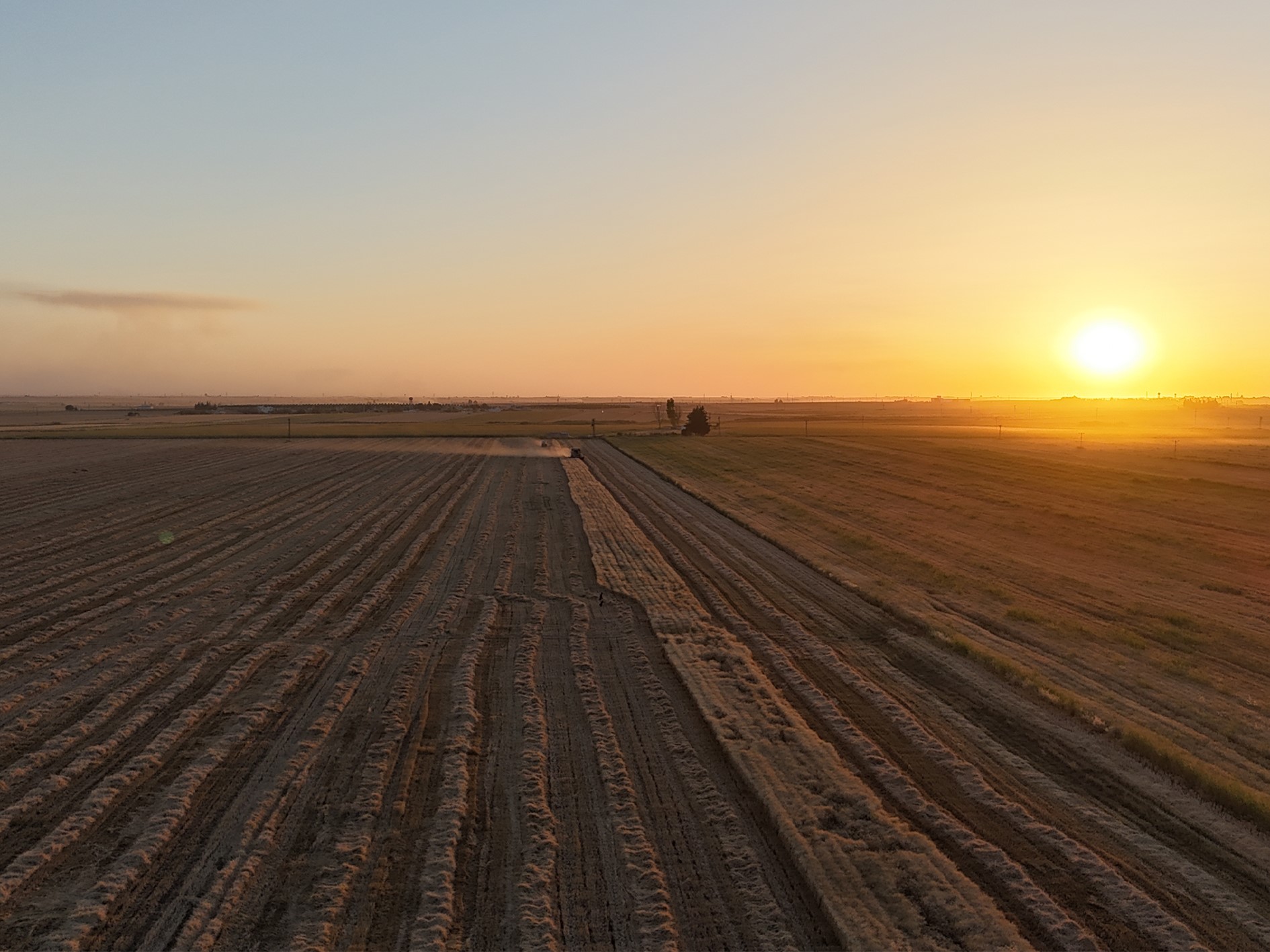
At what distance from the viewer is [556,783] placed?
7738mm

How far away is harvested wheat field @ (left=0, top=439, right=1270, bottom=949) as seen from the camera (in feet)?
18.8

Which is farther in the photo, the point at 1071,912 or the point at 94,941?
the point at 1071,912

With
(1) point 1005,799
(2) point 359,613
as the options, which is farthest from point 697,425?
Answer: (1) point 1005,799

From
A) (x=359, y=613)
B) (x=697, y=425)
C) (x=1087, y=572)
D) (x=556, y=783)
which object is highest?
(x=697, y=425)

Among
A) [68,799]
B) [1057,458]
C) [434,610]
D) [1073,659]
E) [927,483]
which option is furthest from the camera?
[1057,458]

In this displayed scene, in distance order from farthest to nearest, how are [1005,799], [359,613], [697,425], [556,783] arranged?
[697,425]
[359,613]
[556,783]
[1005,799]

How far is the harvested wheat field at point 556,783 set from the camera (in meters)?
5.72

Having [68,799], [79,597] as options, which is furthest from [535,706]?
[79,597]

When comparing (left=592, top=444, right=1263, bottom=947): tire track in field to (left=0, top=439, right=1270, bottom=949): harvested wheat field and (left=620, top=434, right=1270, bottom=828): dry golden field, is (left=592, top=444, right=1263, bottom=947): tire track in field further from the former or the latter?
(left=620, top=434, right=1270, bottom=828): dry golden field

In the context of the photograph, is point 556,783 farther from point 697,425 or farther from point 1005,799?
point 697,425

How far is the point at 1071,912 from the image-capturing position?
5.87 m

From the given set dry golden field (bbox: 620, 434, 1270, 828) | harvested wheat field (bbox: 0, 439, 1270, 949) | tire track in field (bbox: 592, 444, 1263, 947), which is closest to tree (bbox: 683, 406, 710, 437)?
dry golden field (bbox: 620, 434, 1270, 828)

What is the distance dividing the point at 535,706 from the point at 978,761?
4.86 metres

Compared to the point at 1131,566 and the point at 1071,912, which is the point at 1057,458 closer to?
the point at 1131,566
